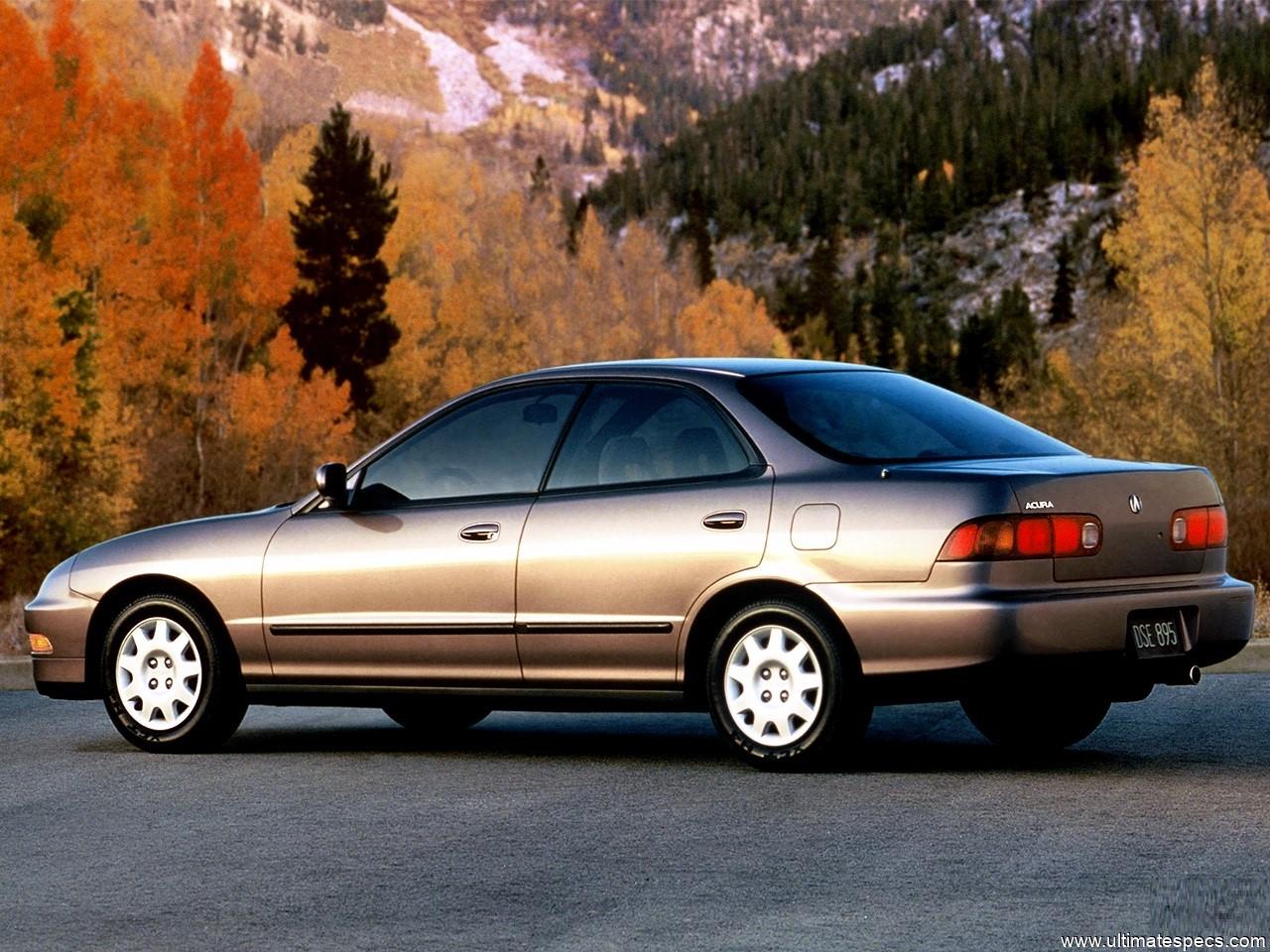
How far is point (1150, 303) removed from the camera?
2179 inches

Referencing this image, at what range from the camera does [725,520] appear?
8.53 meters

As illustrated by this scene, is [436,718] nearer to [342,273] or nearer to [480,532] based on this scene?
[480,532]


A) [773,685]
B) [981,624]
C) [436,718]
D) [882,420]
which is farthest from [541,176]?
[981,624]

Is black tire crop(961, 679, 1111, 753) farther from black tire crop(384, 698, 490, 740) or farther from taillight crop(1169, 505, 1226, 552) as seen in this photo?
black tire crop(384, 698, 490, 740)

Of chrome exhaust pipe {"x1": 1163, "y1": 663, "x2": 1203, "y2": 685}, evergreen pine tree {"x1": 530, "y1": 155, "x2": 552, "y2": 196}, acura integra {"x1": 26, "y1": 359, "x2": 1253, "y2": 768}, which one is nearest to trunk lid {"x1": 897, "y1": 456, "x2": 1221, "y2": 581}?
acura integra {"x1": 26, "y1": 359, "x2": 1253, "y2": 768}

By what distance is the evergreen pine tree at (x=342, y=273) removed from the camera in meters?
68.8

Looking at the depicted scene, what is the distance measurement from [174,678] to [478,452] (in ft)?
5.99

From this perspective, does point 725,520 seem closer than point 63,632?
Yes

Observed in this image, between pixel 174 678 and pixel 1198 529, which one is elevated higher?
pixel 1198 529

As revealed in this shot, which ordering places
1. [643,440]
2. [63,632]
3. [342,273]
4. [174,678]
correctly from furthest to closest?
[342,273] → [63,632] → [174,678] → [643,440]

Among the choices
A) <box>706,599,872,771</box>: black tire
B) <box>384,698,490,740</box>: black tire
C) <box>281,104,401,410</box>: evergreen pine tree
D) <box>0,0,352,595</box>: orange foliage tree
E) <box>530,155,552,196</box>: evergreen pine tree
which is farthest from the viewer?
<box>530,155,552,196</box>: evergreen pine tree

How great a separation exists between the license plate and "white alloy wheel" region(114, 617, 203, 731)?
423cm

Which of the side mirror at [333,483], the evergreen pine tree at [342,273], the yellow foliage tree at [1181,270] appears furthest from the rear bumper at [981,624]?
the evergreen pine tree at [342,273]

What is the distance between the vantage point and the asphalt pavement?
5.57m
